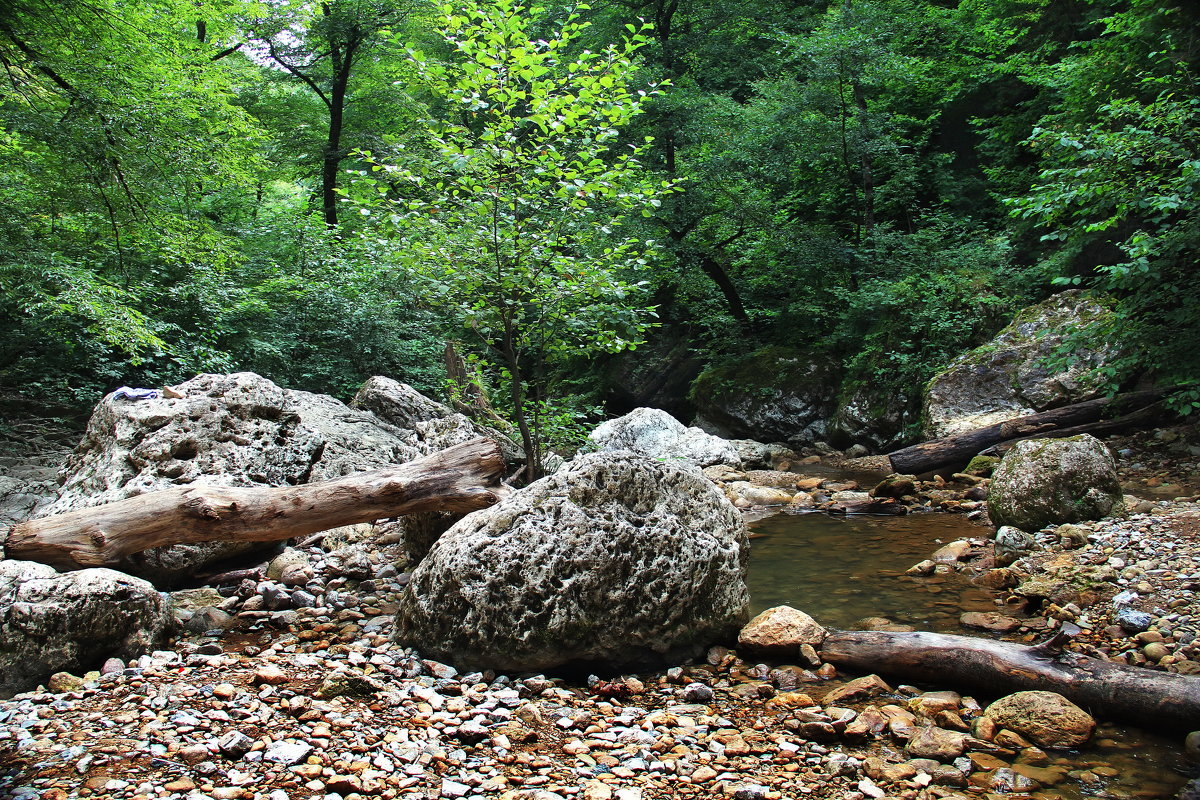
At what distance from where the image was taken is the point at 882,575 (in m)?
6.55

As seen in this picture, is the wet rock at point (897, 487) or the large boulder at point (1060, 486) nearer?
the large boulder at point (1060, 486)

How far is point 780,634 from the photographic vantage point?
4.66m

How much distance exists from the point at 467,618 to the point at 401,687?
55 cm

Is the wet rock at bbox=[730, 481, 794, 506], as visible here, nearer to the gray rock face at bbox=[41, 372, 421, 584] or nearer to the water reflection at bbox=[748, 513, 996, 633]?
the water reflection at bbox=[748, 513, 996, 633]

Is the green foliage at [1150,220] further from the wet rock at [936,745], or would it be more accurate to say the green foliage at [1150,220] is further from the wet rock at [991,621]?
the wet rock at [936,745]

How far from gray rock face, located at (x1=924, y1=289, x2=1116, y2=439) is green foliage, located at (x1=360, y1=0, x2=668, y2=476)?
25.5 feet

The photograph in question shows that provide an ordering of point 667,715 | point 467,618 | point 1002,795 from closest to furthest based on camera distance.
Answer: point 1002,795
point 667,715
point 467,618

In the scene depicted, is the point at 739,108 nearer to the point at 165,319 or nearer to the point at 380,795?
the point at 165,319

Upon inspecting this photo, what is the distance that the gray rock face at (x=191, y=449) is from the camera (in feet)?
18.3

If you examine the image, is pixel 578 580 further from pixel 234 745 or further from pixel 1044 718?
pixel 1044 718

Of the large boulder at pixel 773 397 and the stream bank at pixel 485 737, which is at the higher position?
the large boulder at pixel 773 397

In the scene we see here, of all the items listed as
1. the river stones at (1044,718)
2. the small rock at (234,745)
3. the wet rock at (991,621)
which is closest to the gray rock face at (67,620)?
the small rock at (234,745)

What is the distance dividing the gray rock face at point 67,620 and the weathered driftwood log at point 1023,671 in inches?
183

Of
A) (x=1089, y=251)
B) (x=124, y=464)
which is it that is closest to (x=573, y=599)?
(x=124, y=464)
